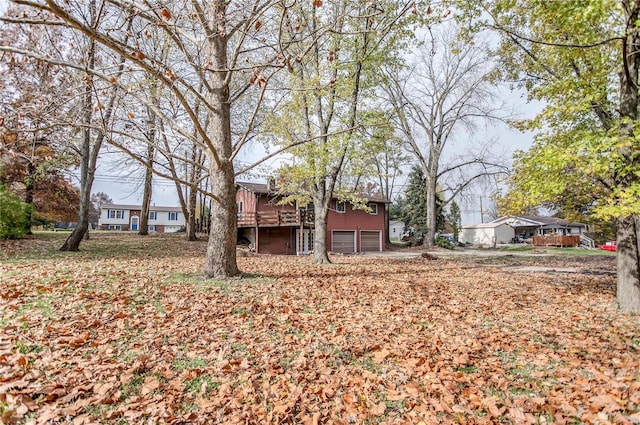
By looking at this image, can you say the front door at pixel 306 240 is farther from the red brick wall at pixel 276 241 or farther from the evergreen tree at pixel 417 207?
the evergreen tree at pixel 417 207

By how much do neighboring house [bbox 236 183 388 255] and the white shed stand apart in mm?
21772

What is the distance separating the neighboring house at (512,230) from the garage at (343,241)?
2504 centimetres

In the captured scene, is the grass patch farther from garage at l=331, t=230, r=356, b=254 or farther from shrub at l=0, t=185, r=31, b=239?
garage at l=331, t=230, r=356, b=254

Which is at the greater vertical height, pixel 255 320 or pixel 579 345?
pixel 255 320

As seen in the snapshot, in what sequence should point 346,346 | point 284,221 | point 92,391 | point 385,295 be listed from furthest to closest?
point 284,221, point 385,295, point 346,346, point 92,391

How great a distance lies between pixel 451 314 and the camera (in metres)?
6.40

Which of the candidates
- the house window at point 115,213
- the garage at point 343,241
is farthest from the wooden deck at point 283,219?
the house window at point 115,213

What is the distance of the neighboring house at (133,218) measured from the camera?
47.2 meters

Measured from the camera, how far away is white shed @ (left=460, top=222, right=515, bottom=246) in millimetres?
42500

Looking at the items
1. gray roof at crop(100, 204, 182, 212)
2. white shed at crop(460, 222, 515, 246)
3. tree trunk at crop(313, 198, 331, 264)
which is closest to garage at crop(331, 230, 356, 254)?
tree trunk at crop(313, 198, 331, 264)

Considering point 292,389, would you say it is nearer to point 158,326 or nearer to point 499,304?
point 158,326

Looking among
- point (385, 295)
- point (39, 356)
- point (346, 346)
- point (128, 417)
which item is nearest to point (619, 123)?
point (385, 295)

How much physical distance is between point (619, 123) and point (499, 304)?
4.51 m

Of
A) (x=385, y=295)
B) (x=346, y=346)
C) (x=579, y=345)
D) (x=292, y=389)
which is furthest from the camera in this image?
(x=385, y=295)
